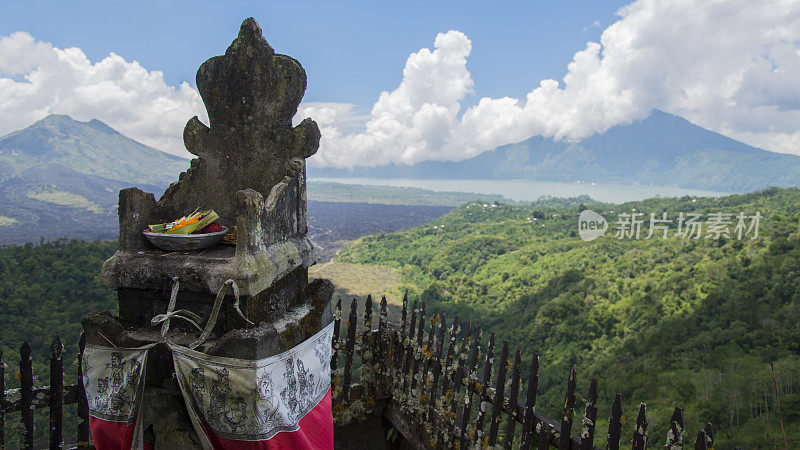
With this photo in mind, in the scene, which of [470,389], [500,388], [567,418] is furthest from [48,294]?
[567,418]

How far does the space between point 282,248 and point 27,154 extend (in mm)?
173576

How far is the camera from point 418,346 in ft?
13.6

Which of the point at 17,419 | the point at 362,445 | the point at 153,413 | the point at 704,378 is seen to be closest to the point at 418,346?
the point at 362,445

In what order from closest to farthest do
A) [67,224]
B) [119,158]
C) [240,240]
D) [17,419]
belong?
[240,240] → [17,419] → [67,224] → [119,158]

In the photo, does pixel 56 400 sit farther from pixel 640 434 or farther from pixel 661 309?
pixel 661 309

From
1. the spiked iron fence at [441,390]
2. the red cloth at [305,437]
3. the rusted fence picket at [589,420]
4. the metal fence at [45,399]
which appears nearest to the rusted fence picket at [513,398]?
the spiked iron fence at [441,390]

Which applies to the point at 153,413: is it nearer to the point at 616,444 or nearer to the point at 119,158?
the point at 616,444

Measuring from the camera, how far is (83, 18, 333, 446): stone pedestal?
2.48 meters

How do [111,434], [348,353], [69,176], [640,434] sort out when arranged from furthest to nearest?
[69,176] < [348,353] < [111,434] < [640,434]

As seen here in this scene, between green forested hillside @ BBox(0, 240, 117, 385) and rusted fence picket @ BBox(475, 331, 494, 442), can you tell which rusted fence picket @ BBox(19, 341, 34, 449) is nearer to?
rusted fence picket @ BBox(475, 331, 494, 442)

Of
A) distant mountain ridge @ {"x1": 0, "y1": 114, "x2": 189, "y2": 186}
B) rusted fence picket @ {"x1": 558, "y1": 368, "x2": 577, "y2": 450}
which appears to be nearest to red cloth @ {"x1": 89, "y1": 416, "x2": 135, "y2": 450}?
rusted fence picket @ {"x1": 558, "y1": 368, "x2": 577, "y2": 450}

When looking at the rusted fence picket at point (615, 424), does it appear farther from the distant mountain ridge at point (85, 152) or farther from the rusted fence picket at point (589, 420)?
the distant mountain ridge at point (85, 152)

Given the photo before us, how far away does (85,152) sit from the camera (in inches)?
5748

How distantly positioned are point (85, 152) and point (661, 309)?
562 feet
